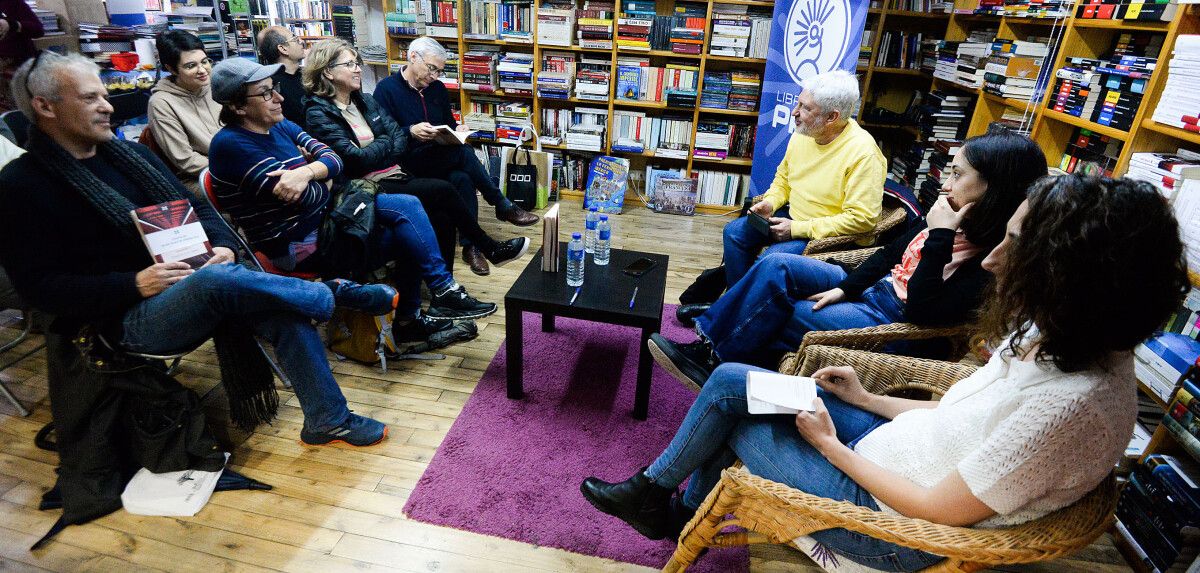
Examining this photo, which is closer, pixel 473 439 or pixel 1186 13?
pixel 1186 13

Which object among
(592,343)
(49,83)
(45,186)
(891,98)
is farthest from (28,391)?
(891,98)

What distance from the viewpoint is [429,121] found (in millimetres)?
3529

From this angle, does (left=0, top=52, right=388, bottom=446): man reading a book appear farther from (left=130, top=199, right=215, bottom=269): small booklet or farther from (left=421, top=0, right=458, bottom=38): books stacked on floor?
(left=421, top=0, right=458, bottom=38): books stacked on floor

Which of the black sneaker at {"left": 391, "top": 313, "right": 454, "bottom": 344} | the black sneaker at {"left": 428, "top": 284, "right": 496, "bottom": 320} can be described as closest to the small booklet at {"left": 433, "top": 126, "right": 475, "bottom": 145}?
the black sneaker at {"left": 428, "top": 284, "right": 496, "bottom": 320}

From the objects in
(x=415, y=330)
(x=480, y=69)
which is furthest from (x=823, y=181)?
(x=480, y=69)

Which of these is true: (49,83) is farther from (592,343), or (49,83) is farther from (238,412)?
(592,343)

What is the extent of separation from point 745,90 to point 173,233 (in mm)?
3776

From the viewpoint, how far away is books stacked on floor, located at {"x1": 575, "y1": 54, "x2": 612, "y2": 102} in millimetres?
4484

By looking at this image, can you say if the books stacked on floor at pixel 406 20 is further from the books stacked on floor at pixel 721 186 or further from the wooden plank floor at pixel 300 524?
the wooden plank floor at pixel 300 524

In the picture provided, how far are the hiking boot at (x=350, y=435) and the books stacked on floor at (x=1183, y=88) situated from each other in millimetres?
2876

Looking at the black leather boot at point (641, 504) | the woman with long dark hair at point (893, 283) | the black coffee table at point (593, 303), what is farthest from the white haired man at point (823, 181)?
the black leather boot at point (641, 504)

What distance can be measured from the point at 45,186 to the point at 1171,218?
2523 mm

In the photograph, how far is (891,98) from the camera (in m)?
4.62

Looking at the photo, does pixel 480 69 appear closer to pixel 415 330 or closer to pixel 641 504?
pixel 415 330
